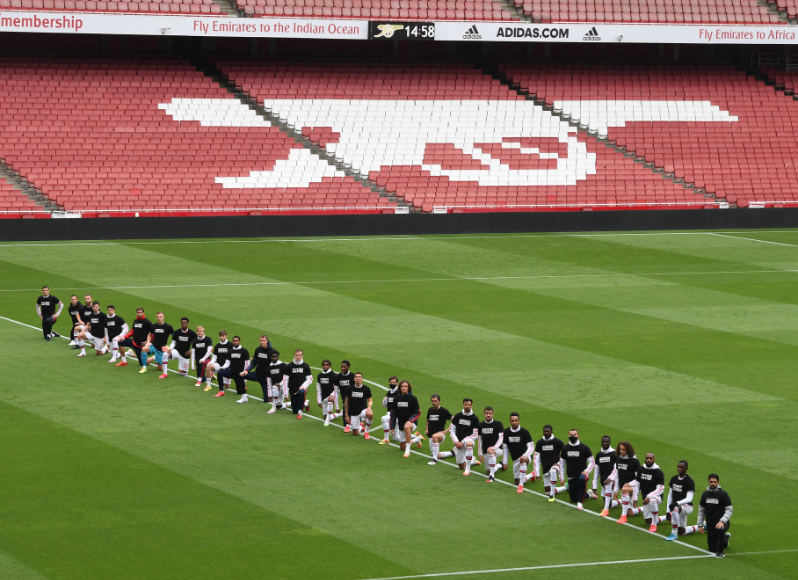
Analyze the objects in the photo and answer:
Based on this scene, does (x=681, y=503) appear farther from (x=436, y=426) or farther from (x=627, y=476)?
(x=436, y=426)

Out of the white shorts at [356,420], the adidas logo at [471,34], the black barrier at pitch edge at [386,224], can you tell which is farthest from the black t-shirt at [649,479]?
the adidas logo at [471,34]

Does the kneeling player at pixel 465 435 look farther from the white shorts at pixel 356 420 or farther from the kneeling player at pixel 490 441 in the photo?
the white shorts at pixel 356 420

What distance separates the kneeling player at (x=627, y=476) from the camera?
18.2 metres

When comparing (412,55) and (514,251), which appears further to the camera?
(412,55)

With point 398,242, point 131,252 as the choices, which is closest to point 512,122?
point 398,242

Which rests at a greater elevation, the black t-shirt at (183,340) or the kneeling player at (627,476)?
the black t-shirt at (183,340)

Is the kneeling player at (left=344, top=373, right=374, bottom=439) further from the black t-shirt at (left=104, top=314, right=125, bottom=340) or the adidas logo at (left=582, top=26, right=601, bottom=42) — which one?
the adidas logo at (left=582, top=26, right=601, bottom=42)

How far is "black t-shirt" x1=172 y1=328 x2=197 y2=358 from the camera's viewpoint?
26.2m

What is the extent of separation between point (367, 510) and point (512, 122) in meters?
39.4

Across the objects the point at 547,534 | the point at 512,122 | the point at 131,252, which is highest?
the point at 512,122

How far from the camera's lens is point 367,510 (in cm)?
1820

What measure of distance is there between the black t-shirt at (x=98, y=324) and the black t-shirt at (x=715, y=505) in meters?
15.3

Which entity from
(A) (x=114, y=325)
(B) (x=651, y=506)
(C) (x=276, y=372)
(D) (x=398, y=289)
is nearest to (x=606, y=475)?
(B) (x=651, y=506)

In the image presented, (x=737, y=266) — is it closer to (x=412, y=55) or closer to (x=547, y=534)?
(x=412, y=55)
